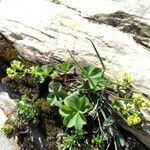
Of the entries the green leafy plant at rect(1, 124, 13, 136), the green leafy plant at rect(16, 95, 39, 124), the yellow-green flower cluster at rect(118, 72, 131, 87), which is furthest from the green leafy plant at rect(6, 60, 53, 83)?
the yellow-green flower cluster at rect(118, 72, 131, 87)

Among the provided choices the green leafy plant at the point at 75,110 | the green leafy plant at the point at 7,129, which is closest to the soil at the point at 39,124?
the green leafy plant at the point at 7,129

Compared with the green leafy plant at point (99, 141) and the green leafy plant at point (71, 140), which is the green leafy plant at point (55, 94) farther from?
the green leafy plant at point (99, 141)

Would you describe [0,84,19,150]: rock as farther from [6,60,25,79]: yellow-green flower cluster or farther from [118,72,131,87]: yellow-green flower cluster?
[118,72,131,87]: yellow-green flower cluster

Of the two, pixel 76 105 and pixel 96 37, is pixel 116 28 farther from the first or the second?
pixel 76 105

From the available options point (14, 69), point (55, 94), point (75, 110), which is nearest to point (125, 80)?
point (75, 110)

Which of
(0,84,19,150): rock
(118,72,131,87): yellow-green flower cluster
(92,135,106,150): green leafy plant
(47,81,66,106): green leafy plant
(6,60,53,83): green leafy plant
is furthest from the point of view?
(0,84,19,150): rock

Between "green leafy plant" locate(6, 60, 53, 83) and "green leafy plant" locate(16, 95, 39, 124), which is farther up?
"green leafy plant" locate(6, 60, 53, 83)
